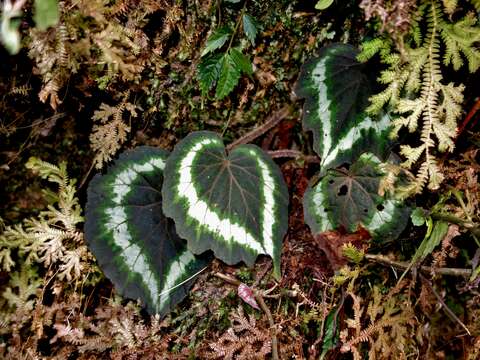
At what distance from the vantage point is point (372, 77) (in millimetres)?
1406

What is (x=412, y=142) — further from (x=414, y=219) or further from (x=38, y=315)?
(x=38, y=315)

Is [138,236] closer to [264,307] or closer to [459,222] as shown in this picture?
[264,307]

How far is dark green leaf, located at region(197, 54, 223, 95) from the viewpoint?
1.35 meters

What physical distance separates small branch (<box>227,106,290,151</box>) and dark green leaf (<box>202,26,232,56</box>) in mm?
381

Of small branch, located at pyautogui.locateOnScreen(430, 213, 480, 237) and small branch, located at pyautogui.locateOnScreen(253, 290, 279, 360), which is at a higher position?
small branch, located at pyautogui.locateOnScreen(430, 213, 480, 237)

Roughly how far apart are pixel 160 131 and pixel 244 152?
0.35 meters

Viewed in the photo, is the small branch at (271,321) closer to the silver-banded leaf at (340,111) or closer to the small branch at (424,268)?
the small branch at (424,268)

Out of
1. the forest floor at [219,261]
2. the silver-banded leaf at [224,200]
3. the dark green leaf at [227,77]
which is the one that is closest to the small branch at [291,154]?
the forest floor at [219,261]

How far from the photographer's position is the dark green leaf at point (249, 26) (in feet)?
4.45

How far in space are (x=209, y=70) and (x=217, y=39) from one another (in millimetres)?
104

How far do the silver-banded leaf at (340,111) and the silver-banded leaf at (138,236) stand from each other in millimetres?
615

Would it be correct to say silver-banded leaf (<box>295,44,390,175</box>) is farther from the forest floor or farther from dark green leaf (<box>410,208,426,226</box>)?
dark green leaf (<box>410,208,426,226</box>)

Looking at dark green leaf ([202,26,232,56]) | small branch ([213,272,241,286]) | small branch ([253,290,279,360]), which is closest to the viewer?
dark green leaf ([202,26,232,56])

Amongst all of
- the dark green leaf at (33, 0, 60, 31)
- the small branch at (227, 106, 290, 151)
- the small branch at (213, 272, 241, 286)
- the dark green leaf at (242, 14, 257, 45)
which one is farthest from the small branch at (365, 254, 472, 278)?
the dark green leaf at (33, 0, 60, 31)
